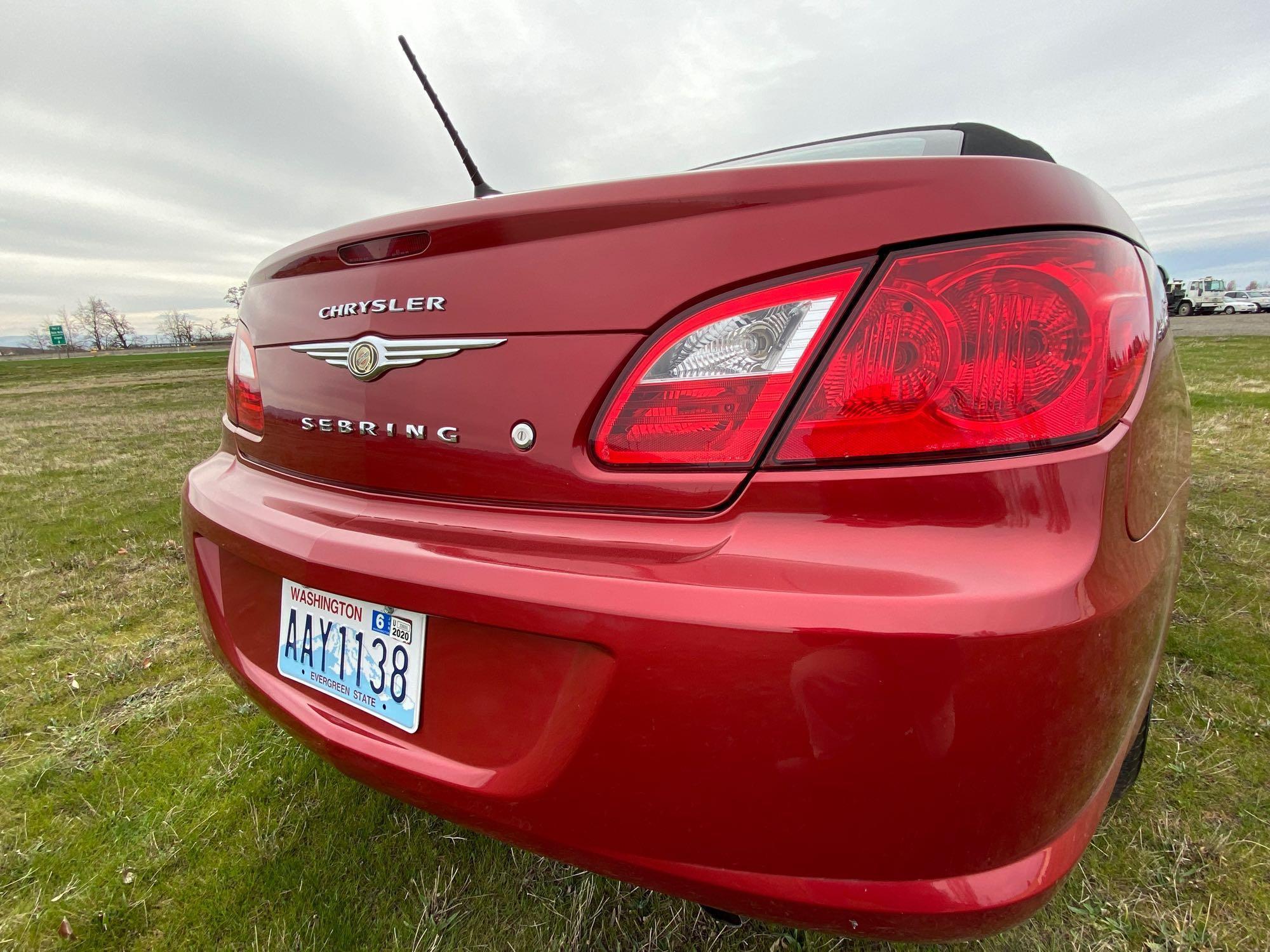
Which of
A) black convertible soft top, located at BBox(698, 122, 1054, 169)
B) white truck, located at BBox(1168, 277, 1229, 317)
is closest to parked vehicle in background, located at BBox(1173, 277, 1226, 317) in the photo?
white truck, located at BBox(1168, 277, 1229, 317)

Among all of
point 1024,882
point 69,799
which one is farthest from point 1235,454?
point 69,799

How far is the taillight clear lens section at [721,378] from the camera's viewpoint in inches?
32.1

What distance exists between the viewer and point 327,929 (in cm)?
129

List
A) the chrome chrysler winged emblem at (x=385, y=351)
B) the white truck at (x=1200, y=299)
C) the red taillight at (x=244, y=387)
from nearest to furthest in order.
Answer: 1. the chrome chrysler winged emblem at (x=385, y=351)
2. the red taillight at (x=244, y=387)
3. the white truck at (x=1200, y=299)

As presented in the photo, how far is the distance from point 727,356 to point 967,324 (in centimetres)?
28

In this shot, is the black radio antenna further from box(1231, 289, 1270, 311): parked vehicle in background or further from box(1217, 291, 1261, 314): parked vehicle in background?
box(1231, 289, 1270, 311): parked vehicle in background

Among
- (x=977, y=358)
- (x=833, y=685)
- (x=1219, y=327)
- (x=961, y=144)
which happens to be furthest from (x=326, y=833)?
(x=1219, y=327)

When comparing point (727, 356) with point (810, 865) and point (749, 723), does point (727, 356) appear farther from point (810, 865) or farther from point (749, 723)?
point (810, 865)

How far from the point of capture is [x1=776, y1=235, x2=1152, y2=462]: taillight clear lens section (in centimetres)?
77

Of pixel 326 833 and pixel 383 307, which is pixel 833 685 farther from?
pixel 326 833

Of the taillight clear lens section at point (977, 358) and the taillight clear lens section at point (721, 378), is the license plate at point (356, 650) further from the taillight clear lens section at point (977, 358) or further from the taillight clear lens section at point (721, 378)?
the taillight clear lens section at point (977, 358)

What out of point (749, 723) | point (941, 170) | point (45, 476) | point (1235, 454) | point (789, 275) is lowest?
point (45, 476)

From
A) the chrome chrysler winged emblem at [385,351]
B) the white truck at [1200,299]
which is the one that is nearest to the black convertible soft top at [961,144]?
the chrome chrysler winged emblem at [385,351]

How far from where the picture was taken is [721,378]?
33.5 inches
